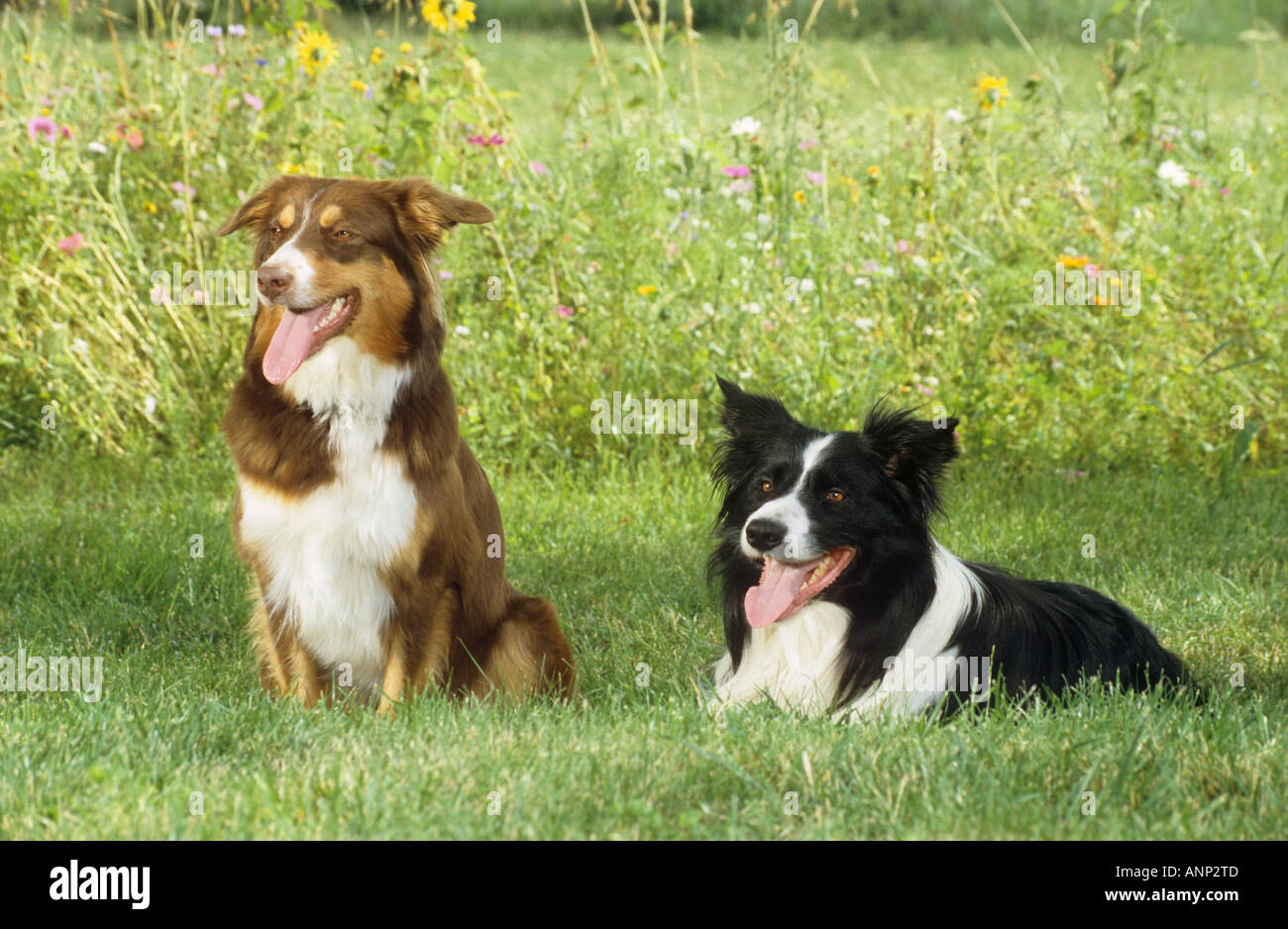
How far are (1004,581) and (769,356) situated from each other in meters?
2.58

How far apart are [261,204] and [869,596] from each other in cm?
201

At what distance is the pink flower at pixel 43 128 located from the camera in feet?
21.1

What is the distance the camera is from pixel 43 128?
21.1 feet

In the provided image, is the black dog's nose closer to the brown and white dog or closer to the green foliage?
the brown and white dog

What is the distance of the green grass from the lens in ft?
9.65

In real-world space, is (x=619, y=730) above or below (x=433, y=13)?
below

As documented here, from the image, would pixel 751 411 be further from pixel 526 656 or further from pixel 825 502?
pixel 526 656

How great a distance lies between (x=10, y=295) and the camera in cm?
651

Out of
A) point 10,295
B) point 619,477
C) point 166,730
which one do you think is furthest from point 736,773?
point 10,295

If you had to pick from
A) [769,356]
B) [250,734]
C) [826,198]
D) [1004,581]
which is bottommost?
[250,734]

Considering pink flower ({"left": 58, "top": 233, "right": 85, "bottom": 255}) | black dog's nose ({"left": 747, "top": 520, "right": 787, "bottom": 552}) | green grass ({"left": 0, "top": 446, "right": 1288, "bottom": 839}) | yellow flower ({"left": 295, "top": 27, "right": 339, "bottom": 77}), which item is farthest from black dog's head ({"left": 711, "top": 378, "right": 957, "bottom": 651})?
pink flower ({"left": 58, "top": 233, "right": 85, "bottom": 255})

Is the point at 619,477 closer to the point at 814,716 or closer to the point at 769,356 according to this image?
the point at 769,356

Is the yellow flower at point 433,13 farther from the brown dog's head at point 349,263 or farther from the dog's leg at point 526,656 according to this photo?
the dog's leg at point 526,656

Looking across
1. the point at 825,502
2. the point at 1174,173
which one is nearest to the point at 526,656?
the point at 825,502
